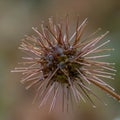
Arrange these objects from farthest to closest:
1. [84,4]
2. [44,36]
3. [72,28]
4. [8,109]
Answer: [84,4] → [72,28] → [8,109] → [44,36]

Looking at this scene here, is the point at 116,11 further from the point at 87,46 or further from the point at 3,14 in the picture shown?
the point at 87,46

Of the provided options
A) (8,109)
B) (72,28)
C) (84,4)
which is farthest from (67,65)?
(84,4)

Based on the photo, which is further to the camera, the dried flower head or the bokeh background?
the bokeh background

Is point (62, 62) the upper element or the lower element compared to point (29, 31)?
lower

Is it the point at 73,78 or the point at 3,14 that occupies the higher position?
the point at 3,14

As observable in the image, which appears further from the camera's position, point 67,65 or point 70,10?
point 70,10

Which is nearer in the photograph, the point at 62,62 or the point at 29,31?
the point at 62,62

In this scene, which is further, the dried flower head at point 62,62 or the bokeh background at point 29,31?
the bokeh background at point 29,31

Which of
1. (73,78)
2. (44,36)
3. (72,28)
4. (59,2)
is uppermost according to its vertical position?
(59,2)
